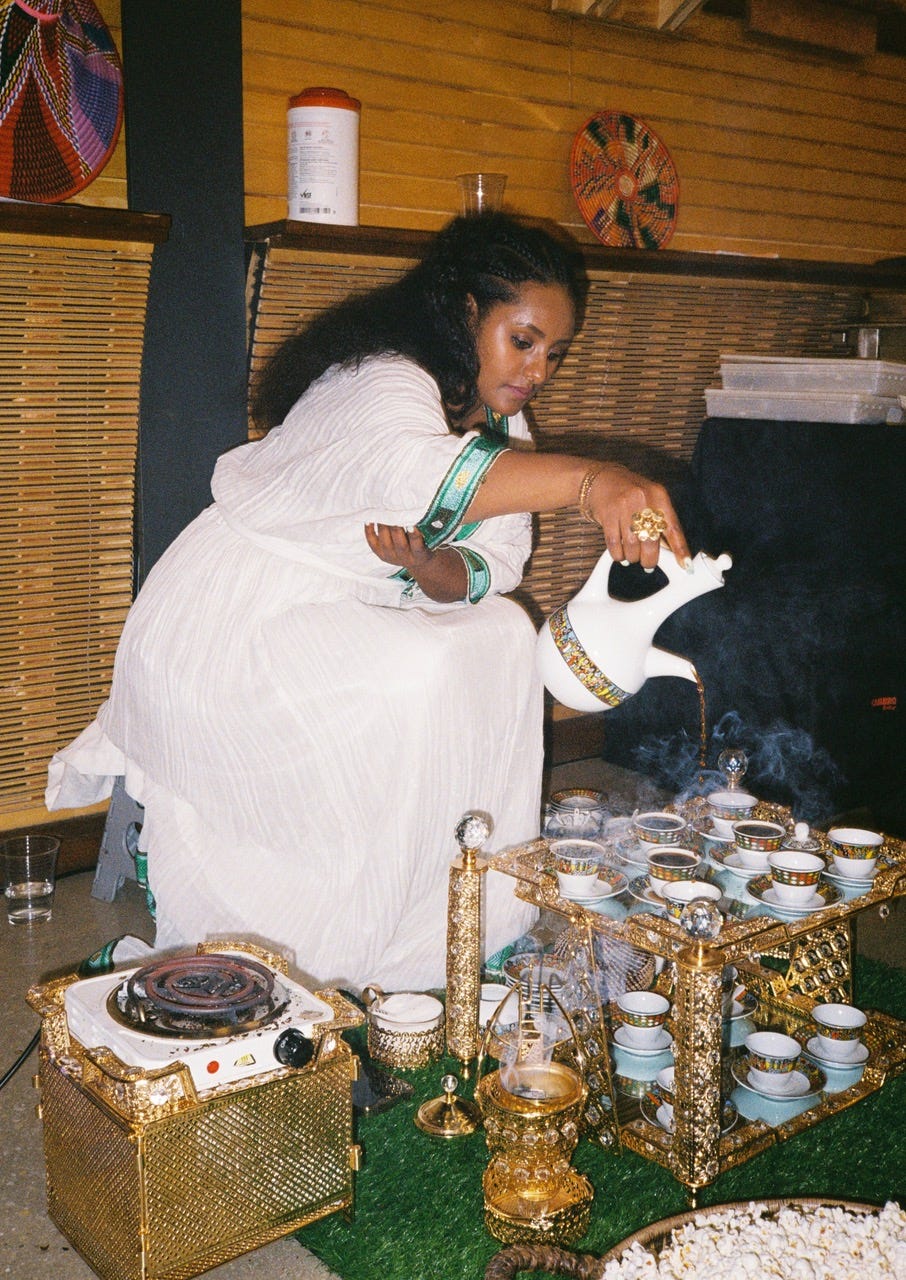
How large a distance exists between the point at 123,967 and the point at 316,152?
1827 mm

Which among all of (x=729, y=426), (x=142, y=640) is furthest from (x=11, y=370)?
(x=729, y=426)

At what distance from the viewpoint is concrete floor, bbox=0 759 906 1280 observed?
1644mm

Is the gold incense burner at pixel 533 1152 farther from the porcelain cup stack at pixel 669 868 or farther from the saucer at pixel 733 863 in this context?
the saucer at pixel 733 863

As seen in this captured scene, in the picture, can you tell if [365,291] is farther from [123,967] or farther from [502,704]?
[123,967]

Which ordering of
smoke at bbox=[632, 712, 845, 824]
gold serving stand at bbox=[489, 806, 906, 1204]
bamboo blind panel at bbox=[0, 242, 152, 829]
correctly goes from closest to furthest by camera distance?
gold serving stand at bbox=[489, 806, 906, 1204] < bamboo blind panel at bbox=[0, 242, 152, 829] < smoke at bbox=[632, 712, 845, 824]

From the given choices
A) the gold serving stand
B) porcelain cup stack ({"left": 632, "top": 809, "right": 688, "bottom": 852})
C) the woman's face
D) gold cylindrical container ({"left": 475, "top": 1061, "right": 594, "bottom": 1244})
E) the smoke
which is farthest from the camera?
the smoke

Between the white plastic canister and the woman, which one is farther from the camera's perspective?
the white plastic canister

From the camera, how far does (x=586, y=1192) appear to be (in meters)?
1.64

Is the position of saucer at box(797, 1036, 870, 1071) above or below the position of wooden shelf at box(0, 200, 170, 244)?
below

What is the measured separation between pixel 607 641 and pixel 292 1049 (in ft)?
2.45

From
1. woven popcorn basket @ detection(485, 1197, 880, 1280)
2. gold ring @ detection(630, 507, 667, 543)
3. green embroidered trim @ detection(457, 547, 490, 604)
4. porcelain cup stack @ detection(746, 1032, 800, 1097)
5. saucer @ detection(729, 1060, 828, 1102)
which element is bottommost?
saucer @ detection(729, 1060, 828, 1102)

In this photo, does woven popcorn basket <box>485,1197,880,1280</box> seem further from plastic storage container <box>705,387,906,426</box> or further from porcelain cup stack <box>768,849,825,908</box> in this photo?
plastic storage container <box>705,387,906,426</box>

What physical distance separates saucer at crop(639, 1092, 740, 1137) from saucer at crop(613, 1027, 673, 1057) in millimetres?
66

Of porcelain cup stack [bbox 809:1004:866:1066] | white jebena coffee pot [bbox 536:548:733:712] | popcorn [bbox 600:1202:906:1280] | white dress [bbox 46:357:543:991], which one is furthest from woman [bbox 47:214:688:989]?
popcorn [bbox 600:1202:906:1280]
